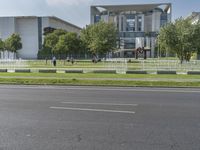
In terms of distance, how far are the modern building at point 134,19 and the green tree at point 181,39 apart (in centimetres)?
9504

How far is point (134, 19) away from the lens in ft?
485

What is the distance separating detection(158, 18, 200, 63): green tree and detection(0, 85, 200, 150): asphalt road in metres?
33.7

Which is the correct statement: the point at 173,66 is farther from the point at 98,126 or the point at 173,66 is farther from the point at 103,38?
the point at 103,38

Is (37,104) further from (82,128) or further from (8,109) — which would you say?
(82,128)

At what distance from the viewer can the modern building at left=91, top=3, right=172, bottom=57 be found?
143 metres

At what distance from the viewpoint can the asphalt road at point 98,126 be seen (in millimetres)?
5973

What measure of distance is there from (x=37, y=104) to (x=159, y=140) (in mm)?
6038

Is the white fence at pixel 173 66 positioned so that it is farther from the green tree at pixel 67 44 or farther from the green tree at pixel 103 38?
the green tree at pixel 67 44

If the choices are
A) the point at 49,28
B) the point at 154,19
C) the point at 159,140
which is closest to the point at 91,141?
the point at 159,140

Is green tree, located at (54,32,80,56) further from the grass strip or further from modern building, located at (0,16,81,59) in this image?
the grass strip

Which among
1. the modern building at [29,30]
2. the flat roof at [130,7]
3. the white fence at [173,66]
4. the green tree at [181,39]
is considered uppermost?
the flat roof at [130,7]

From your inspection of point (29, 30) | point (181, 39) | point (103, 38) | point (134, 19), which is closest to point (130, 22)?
point (134, 19)

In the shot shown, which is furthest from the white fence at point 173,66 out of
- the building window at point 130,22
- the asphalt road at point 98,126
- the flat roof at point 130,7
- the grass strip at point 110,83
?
the building window at point 130,22

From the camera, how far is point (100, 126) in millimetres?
7492
